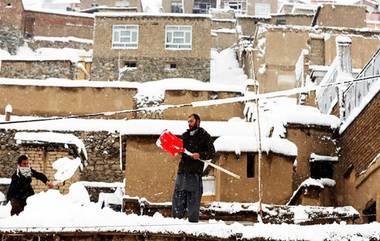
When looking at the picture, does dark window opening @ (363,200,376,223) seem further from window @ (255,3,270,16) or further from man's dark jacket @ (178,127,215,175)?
window @ (255,3,270,16)

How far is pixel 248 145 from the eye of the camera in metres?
17.0

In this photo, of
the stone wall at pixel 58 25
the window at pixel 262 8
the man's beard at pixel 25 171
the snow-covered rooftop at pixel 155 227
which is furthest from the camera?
the window at pixel 262 8

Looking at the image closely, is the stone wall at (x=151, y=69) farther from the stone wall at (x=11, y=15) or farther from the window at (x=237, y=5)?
the window at (x=237, y=5)

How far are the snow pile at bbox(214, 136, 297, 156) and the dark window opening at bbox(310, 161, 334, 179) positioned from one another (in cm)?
224

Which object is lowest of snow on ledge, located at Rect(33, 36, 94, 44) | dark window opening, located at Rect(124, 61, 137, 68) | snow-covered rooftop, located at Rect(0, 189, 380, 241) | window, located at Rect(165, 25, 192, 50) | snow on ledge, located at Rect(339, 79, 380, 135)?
snow-covered rooftop, located at Rect(0, 189, 380, 241)

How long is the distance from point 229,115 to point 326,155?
876 cm

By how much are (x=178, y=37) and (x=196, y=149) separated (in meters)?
28.0

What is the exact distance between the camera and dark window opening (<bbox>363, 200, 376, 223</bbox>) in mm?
15550

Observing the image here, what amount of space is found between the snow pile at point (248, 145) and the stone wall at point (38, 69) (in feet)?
76.2

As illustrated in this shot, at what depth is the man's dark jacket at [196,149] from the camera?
11.7 m

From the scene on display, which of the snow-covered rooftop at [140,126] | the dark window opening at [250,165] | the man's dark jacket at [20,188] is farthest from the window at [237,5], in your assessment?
the man's dark jacket at [20,188]

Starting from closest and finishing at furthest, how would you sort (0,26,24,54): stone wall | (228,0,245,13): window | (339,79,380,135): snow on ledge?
(339,79,380,135): snow on ledge, (0,26,24,54): stone wall, (228,0,245,13): window

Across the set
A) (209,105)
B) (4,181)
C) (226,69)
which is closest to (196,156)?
(209,105)

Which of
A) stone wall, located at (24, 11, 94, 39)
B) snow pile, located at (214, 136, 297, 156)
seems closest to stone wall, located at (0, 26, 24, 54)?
stone wall, located at (24, 11, 94, 39)
